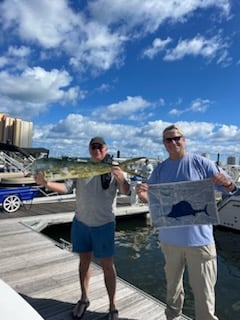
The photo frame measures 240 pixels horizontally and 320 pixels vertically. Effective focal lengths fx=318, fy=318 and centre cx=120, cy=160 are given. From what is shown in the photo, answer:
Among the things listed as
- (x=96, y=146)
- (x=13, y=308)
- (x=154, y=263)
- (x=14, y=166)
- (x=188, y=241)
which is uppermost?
(x=96, y=146)

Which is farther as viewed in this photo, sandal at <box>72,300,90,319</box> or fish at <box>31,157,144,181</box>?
sandal at <box>72,300,90,319</box>

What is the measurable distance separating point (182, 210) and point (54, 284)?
2631mm

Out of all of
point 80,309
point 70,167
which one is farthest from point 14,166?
point 70,167

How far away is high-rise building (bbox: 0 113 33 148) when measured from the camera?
2948cm

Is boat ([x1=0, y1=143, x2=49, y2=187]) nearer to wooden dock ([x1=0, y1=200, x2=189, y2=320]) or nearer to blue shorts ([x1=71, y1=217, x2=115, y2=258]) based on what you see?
wooden dock ([x1=0, y1=200, x2=189, y2=320])

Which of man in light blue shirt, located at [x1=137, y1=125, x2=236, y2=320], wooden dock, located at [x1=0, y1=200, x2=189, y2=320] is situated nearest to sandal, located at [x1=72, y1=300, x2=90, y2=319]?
wooden dock, located at [x1=0, y1=200, x2=189, y2=320]

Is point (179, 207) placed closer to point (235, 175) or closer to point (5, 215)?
A: point (5, 215)

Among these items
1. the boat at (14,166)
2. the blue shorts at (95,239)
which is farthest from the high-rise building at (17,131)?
the blue shorts at (95,239)

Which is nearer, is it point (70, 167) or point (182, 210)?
point (182, 210)

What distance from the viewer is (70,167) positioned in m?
3.04

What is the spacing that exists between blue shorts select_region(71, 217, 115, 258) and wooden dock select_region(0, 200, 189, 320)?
88 centimetres

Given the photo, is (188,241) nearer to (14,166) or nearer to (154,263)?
(154,263)

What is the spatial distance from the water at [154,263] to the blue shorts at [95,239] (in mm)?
2935

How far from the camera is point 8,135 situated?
98.0 feet
